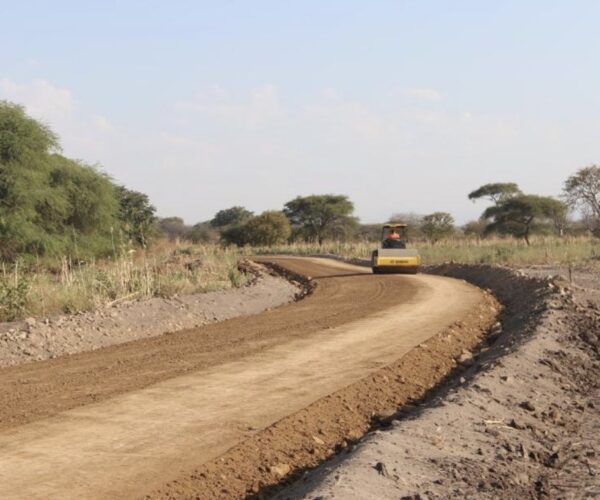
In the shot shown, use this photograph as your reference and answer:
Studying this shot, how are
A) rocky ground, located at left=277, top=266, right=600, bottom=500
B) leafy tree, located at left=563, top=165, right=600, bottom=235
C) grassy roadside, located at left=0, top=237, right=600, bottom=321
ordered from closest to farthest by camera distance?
rocky ground, located at left=277, top=266, right=600, bottom=500 < grassy roadside, located at left=0, top=237, right=600, bottom=321 < leafy tree, located at left=563, top=165, right=600, bottom=235

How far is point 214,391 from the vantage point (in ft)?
32.9

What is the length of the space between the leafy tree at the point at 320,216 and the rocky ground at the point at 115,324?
63340 millimetres

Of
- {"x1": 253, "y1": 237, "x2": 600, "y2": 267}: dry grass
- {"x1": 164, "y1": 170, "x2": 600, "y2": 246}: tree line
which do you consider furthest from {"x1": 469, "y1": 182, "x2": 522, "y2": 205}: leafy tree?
{"x1": 253, "y1": 237, "x2": 600, "y2": 267}: dry grass

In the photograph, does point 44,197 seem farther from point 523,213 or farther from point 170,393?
point 523,213

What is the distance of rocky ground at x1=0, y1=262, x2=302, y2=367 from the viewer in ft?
45.8

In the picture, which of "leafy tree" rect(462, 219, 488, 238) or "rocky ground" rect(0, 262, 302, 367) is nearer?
"rocky ground" rect(0, 262, 302, 367)

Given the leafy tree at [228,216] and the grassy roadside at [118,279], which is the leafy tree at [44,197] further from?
the leafy tree at [228,216]

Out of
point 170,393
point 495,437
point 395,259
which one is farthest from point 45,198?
point 495,437

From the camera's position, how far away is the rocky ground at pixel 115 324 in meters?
14.0

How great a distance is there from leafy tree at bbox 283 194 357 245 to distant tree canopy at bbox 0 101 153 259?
49973 millimetres

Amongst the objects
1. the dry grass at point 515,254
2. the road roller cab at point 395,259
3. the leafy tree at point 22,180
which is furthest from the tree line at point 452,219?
the leafy tree at point 22,180

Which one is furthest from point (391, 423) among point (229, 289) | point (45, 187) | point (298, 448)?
point (45, 187)

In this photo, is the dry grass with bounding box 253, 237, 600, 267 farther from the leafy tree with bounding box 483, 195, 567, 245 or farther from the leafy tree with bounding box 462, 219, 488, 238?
the leafy tree with bounding box 462, 219, 488, 238

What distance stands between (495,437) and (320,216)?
80.5 meters
